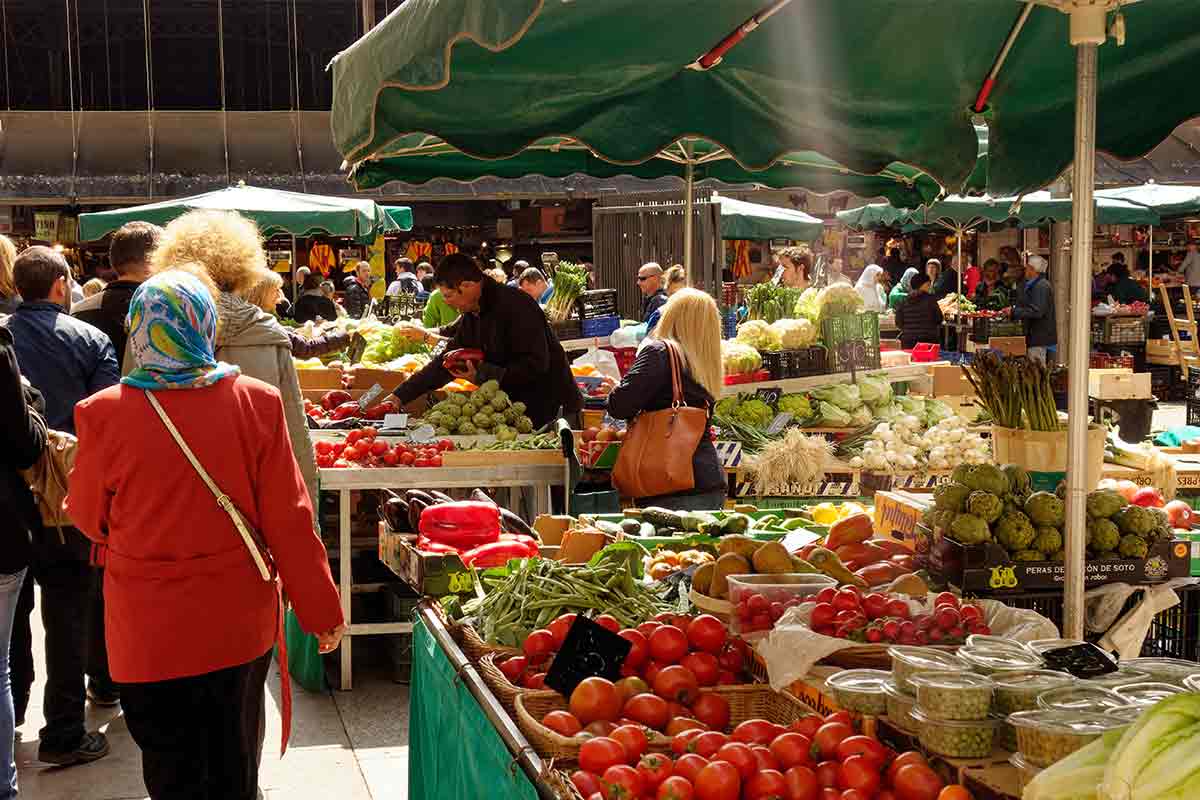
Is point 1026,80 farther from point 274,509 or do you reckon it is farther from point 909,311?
point 909,311

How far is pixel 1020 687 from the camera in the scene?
2924mm

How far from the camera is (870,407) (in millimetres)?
10000

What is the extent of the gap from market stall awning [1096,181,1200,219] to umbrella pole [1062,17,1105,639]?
600 inches

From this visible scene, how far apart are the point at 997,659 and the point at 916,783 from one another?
1.65 ft

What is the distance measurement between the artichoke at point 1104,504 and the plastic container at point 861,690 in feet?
5.47

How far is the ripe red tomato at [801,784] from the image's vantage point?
9.25 feet

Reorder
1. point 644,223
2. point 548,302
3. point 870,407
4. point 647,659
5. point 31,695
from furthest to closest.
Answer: point 644,223, point 548,302, point 870,407, point 31,695, point 647,659

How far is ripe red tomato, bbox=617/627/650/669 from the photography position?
373 centimetres

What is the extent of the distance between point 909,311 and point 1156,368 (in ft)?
16.9

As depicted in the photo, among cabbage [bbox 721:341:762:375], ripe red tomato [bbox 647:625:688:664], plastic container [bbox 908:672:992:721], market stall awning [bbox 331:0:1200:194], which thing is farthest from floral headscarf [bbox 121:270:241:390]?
cabbage [bbox 721:341:762:375]

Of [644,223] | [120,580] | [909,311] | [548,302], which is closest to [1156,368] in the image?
[909,311]

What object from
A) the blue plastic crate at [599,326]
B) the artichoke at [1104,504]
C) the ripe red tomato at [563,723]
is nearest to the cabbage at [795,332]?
the blue plastic crate at [599,326]

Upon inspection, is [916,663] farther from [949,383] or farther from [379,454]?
[949,383]

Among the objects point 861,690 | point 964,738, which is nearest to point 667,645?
point 861,690
